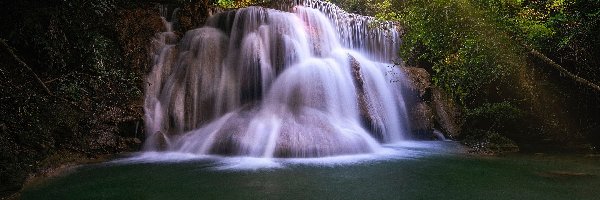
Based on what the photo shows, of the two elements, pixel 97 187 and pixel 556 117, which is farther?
pixel 556 117

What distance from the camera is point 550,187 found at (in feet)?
21.9

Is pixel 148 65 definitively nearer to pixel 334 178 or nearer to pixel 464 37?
pixel 334 178

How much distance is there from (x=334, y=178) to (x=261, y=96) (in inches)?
238

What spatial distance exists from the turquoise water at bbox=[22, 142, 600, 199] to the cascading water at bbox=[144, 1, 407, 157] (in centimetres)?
85

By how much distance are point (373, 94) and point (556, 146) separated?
6.25 m

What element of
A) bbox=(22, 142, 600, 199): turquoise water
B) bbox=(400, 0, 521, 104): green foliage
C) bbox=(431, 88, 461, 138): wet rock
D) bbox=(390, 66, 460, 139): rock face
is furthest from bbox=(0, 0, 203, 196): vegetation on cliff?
bbox=(431, 88, 461, 138): wet rock

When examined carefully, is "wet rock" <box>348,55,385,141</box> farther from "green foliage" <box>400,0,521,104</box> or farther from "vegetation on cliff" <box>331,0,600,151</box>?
"green foliage" <box>400,0,521,104</box>

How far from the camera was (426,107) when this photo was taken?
1639 cm

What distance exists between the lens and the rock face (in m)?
15.9

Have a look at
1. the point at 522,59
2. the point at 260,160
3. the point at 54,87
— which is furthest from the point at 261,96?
the point at 522,59

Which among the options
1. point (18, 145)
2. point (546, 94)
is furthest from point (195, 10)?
point (546, 94)

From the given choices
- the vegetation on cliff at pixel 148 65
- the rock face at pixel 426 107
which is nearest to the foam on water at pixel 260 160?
the vegetation on cliff at pixel 148 65

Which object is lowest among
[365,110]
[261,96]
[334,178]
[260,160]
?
[334,178]

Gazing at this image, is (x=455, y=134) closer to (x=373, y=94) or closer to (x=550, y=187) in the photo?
(x=373, y=94)
